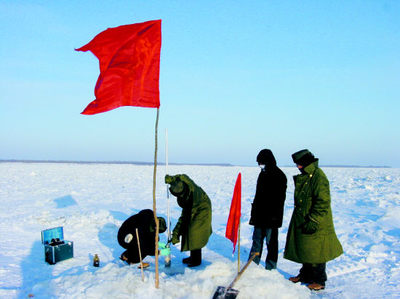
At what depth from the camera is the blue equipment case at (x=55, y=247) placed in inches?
184

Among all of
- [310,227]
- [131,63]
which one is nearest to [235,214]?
[310,227]

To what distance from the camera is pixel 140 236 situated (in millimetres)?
4277

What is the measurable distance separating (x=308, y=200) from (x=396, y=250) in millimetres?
2718

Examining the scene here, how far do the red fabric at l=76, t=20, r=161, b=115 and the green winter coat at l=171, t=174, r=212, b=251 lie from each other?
4.68 feet

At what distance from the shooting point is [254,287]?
130 inches

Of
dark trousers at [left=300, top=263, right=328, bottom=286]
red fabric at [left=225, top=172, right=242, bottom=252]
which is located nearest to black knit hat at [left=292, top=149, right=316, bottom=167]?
red fabric at [left=225, top=172, right=242, bottom=252]

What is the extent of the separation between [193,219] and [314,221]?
1.55 m

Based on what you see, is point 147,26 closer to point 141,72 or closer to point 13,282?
point 141,72

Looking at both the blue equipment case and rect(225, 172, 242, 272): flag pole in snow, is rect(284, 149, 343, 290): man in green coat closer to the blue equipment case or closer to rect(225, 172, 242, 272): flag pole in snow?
rect(225, 172, 242, 272): flag pole in snow

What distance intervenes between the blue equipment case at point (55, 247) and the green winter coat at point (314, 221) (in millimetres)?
3214

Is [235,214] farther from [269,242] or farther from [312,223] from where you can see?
[312,223]

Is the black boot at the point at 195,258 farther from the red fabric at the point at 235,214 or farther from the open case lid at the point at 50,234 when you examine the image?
the open case lid at the point at 50,234

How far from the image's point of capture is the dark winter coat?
13.8 ft

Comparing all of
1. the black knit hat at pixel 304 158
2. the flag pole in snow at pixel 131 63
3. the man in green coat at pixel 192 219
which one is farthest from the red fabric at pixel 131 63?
the black knit hat at pixel 304 158
